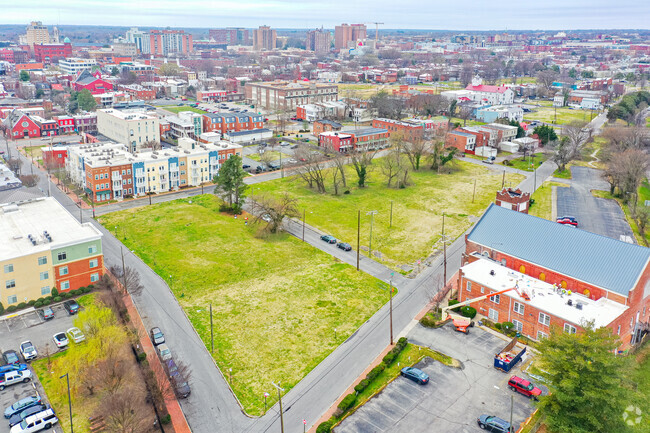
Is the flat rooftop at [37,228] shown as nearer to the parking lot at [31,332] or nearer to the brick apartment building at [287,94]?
the parking lot at [31,332]

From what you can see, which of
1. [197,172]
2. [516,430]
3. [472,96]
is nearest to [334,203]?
[197,172]

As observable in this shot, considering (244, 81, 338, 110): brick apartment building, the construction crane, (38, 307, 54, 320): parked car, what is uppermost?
(244, 81, 338, 110): brick apartment building

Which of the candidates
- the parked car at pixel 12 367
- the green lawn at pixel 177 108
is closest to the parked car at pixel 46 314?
the parked car at pixel 12 367

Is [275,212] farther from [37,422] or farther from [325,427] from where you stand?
[37,422]

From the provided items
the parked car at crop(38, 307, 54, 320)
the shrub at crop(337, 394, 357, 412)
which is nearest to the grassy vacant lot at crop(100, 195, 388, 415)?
the shrub at crop(337, 394, 357, 412)

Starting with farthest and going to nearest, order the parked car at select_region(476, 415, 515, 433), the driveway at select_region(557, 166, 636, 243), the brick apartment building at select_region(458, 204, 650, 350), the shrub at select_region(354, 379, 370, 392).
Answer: the driveway at select_region(557, 166, 636, 243) < the brick apartment building at select_region(458, 204, 650, 350) < the shrub at select_region(354, 379, 370, 392) < the parked car at select_region(476, 415, 515, 433)

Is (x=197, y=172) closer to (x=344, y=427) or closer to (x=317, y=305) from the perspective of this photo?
(x=317, y=305)

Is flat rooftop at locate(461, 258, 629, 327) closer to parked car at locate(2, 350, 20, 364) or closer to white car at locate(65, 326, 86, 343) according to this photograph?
white car at locate(65, 326, 86, 343)

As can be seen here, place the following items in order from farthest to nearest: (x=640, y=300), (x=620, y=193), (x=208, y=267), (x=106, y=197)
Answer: (x=620, y=193) < (x=106, y=197) < (x=208, y=267) < (x=640, y=300)
